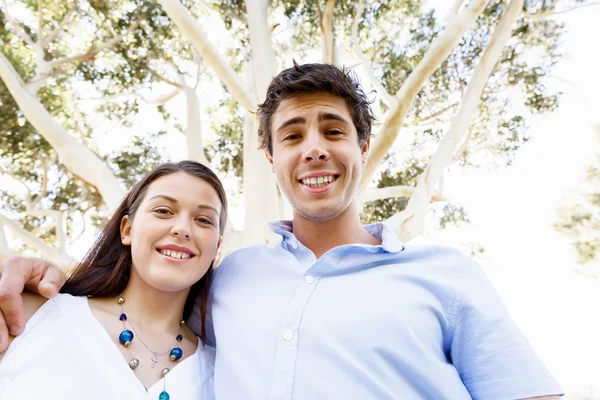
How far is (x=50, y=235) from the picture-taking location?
9039 mm

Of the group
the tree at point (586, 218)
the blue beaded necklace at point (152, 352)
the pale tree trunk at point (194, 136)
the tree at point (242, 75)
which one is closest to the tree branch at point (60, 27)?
the tree at point (242, 75)

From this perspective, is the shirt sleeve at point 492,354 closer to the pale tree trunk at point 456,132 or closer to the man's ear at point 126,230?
the man's ear at point 126,230

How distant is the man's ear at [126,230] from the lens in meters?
1.77

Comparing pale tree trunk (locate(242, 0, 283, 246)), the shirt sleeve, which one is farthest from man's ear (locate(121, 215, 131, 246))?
pale tree trunk (locate(242, 0, 283, 246))

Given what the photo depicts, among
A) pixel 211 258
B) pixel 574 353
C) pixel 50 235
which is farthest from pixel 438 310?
pixel 574 353

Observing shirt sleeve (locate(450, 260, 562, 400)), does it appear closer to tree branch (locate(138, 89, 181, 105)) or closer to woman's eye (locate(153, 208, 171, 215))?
woman's eye (locate(153, 208, 171, 215))

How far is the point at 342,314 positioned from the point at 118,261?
2.77ft

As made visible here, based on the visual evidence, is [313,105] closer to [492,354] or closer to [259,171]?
[492,354]

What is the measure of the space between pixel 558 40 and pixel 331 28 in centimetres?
405

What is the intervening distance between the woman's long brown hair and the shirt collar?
0.76 ft

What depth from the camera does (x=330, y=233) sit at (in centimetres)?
182

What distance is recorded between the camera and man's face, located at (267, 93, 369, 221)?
1.72 meters

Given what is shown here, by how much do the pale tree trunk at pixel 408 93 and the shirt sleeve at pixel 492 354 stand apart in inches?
120

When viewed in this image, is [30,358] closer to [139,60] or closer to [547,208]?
[139,60]
